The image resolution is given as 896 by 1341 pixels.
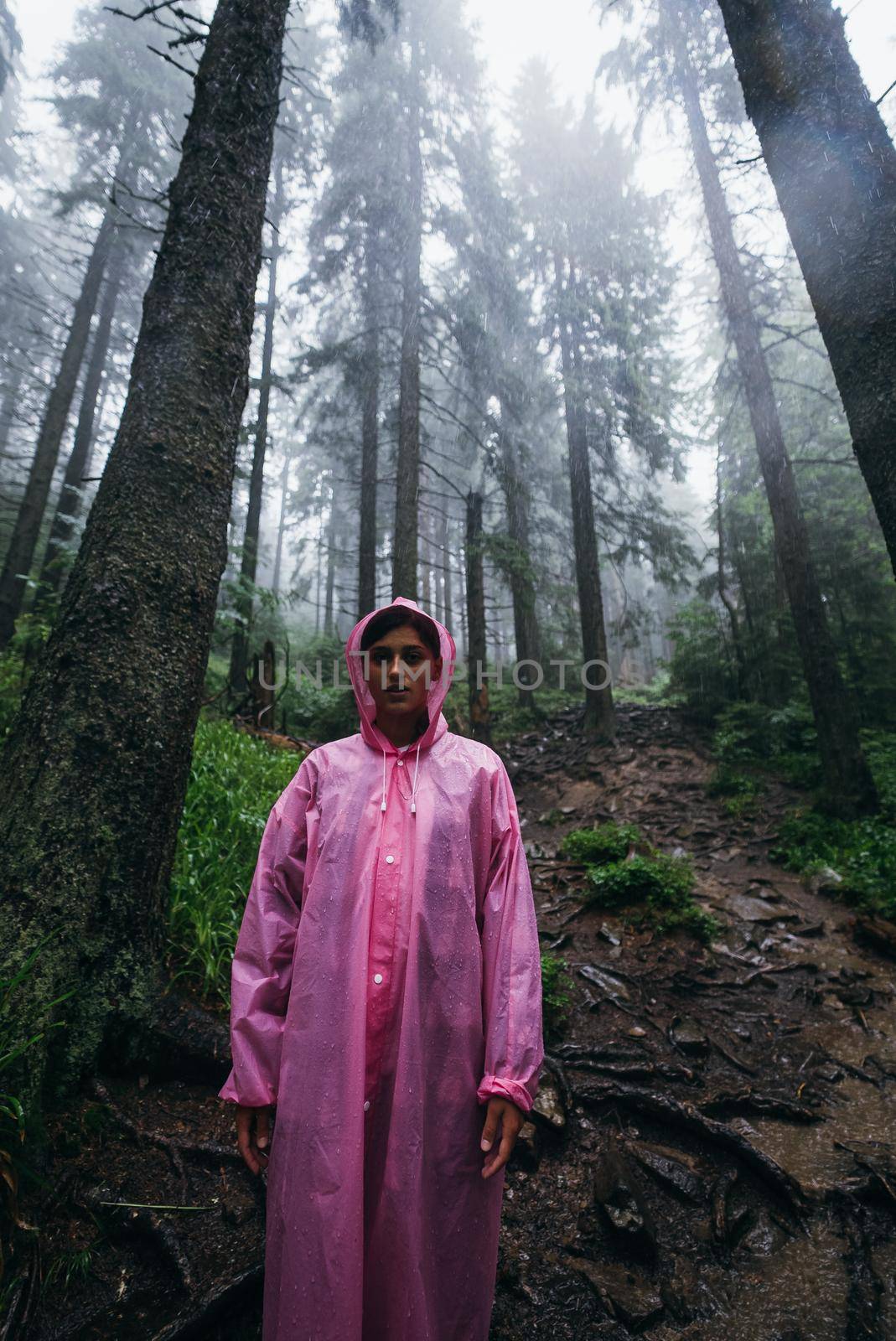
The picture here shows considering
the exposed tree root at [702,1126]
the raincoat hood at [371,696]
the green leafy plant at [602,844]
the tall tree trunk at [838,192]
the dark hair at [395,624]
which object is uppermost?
the tall tree trunk at [838,192]

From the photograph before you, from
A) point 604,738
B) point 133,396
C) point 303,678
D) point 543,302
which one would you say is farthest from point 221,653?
point 133,396

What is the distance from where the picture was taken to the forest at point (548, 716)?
229cm

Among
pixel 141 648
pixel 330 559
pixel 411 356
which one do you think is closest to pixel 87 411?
pixel 330 559

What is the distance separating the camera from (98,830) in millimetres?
2559

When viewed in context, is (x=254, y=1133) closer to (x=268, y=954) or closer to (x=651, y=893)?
(x=268, y=954)

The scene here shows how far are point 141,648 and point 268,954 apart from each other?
1745 mm

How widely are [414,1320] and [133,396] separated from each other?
4255 mm

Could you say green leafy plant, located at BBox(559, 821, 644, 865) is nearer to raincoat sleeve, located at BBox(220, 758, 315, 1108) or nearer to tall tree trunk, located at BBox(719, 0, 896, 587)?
tall tree trunk, located at BBox(719, 0, 896, 587)

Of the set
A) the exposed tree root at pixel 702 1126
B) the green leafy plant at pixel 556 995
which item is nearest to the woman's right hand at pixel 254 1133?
the exposed tree root at pixel 702 1126

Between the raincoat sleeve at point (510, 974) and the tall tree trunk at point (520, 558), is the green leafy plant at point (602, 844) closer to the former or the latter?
the raincoat sleeve at point (510, 974)

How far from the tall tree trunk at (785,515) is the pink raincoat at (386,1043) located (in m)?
7.93

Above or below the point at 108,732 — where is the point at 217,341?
above

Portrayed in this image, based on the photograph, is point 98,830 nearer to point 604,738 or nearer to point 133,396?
point 133,396

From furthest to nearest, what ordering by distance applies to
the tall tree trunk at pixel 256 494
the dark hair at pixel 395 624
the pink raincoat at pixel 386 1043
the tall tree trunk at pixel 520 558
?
the tall tree trunk at pixel 520 558 → the tall tree trunk at pixel 256 494 → the dark hair at pixel 395 624 → the pink raincoat at pixel 386 1043
